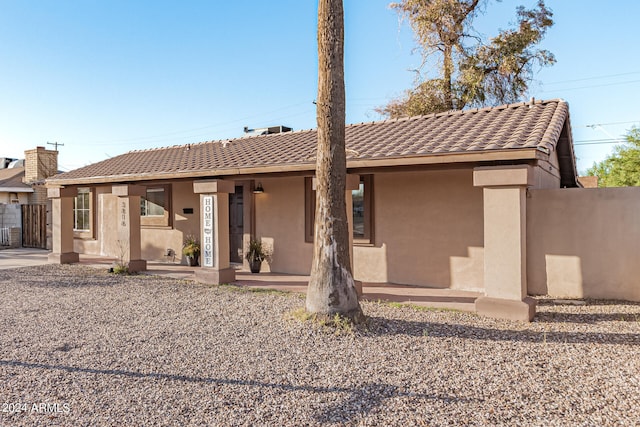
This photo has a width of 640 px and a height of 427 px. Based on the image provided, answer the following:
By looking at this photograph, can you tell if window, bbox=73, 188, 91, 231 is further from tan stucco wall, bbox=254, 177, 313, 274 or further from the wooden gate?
tan stucco wall, bbox=254, 177, 313, 274

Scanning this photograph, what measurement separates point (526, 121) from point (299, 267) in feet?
19.2

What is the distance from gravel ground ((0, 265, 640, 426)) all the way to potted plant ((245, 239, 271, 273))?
3.58 metres

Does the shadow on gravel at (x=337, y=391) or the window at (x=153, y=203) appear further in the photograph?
the window at (x=153, y=203)

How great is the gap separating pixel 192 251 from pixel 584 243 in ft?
30.7

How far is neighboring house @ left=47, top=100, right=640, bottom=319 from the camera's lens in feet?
21.5

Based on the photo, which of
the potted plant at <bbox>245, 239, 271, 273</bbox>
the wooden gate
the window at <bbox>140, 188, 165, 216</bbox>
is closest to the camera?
the potted plant at <bbox>245, 239, 271, 273</bbox>

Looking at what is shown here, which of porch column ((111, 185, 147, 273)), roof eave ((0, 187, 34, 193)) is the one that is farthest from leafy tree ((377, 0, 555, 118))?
roof eave ((0, 187, 34, 193))

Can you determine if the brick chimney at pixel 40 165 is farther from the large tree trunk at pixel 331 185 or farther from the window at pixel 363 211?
the large tree trunk at pixel 331 185

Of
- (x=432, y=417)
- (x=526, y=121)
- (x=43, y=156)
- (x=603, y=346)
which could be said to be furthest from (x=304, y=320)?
(x=43, y=156)

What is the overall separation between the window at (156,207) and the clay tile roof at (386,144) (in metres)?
0.94

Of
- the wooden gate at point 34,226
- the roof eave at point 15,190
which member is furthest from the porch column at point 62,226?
the roof eave at point 15,190

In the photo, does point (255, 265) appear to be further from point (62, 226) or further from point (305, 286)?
point (62, 226)

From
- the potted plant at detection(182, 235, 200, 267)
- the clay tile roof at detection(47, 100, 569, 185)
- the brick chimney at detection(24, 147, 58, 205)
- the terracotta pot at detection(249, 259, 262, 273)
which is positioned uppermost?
the brick chimney at detection(24, 147, 58, 205)

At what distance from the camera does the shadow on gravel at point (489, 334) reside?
556 cm
